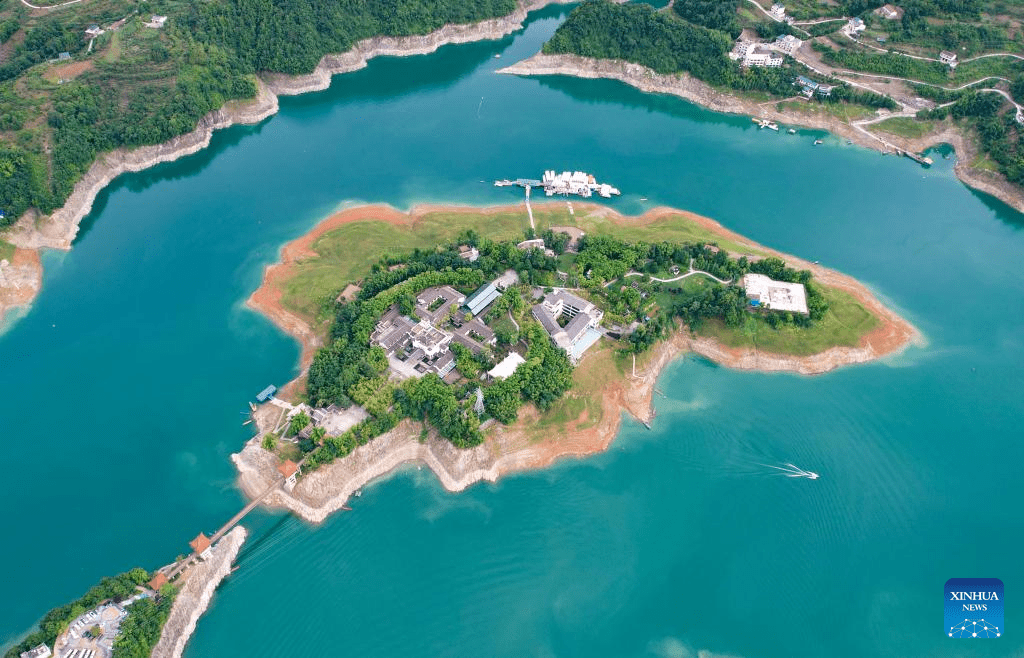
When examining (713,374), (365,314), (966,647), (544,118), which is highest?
(544,118)

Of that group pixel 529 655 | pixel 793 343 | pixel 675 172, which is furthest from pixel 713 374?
pixel 675 172

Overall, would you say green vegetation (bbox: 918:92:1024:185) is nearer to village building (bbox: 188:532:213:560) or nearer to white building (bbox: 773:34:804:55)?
white building (bbox: 773:34:804:55)

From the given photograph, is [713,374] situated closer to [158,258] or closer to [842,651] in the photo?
[842,651]

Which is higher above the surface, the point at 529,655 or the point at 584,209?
the point at 584,209

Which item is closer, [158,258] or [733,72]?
[158,258]

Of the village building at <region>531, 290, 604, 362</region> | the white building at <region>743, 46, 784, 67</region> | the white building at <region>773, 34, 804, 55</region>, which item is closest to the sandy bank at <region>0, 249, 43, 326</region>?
the village building at <region>531, 290, 604, 362</region>

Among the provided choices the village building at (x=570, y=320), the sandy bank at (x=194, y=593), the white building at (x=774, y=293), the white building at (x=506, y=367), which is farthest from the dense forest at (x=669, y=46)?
the sandy bank at (x=194, y=593)

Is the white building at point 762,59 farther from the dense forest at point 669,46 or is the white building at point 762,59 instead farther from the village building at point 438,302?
the village building at point 438,302
